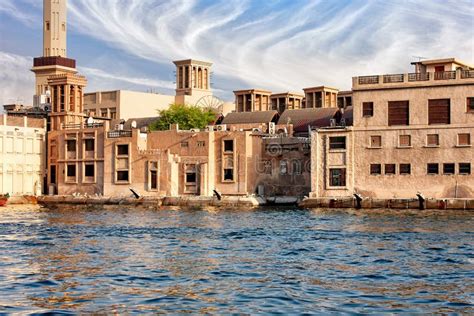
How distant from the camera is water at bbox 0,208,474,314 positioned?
20719mm

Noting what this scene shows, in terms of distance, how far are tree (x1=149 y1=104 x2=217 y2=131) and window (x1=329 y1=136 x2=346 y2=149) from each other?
90.8 ft

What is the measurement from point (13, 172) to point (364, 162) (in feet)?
119

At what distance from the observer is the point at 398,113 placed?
216ft

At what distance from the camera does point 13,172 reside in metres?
82.6

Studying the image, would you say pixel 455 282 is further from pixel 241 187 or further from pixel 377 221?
pixel 241 187

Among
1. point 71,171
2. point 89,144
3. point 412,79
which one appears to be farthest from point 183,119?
point 412,79

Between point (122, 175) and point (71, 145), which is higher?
point (71, 145)

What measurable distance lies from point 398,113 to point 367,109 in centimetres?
257

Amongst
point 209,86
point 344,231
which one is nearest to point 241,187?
point 344,231

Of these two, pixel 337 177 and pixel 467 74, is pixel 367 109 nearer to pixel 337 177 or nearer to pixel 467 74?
pixel 337 177

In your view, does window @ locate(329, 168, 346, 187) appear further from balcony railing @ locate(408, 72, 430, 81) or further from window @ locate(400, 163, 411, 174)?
balcony railing @ locate(408, 72, 430, 81)

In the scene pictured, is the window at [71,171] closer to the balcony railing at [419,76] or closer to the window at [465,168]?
the balcony railing at [419,76]

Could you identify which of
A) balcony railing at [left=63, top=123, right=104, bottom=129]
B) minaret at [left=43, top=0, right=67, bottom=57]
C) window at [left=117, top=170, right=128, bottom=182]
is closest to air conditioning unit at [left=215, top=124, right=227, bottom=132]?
window at [left=117, top=170, right=128, bottom=182]

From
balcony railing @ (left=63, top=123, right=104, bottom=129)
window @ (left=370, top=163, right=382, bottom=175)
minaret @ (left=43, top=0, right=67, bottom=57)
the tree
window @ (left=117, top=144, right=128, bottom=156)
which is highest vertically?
minaret @ (left=43, top=0, right=67, bottom=57)
